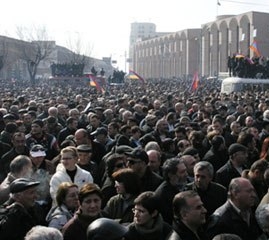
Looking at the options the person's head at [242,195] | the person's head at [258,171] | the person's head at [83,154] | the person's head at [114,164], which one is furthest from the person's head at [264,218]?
the person's head at [83,154]

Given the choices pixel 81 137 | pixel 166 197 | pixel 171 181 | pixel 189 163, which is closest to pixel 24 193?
pixel 166 197

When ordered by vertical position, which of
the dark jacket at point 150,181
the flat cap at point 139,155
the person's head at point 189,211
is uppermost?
the flat cap at point 139,155

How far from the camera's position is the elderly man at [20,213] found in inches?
187

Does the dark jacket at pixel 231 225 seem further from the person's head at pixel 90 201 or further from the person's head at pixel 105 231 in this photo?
the person's head at pixel 105 231

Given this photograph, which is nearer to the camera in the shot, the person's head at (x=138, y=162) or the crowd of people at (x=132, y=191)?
the crowd of people at (x=132, y=191)

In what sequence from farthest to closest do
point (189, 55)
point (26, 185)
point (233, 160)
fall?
point (189, 55) → point (233, 160) → point (26, 185)

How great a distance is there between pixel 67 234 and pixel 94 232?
4.44 feet

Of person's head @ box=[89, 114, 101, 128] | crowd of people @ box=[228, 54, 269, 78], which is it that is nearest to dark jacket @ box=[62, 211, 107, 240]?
person's head @ box=[89, 114, 101, 128]

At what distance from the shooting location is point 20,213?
4.91 m

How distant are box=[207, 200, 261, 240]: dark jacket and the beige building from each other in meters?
56.7

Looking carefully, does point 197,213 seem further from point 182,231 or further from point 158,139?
point 158,139

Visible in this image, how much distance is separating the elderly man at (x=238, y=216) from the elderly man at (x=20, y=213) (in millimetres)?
1474

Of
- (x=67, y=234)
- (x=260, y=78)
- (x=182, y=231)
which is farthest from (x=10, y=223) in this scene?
(x=260, y=78)

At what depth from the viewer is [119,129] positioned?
1062 cm
